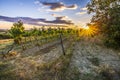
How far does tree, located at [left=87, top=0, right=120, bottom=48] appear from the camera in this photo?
2266cm

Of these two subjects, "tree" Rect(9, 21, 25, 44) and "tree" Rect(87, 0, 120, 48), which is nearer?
"tree" Rect(87, 0, 120, 48)

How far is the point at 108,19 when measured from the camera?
82.9 ft

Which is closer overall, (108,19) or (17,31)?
(108,19)

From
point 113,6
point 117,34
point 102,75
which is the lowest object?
point 102,75

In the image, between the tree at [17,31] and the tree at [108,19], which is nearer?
the tree at [108,19]

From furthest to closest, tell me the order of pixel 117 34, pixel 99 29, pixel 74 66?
1. pixel 99 29
2. pixel 117 34
3. pixel 74 66

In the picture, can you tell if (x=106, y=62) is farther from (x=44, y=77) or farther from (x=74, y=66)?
(x=44, y=77)

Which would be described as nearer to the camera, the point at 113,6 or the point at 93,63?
the point at 93,63

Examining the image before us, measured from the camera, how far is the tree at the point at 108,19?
74.3 ft

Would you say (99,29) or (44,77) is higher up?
(99,29)

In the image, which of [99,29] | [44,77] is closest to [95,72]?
[44,77]

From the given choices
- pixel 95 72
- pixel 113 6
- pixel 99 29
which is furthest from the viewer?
pixel 99 29

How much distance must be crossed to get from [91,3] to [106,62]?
48.2 ft

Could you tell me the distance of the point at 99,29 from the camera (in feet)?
89.7
